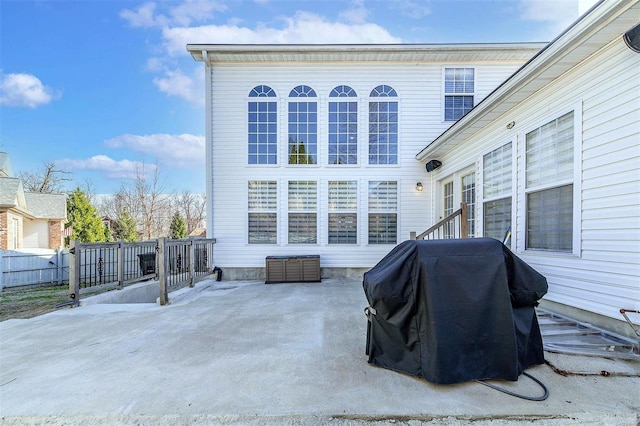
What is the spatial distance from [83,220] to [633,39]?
1912 cm

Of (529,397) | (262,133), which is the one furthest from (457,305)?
(262,133)

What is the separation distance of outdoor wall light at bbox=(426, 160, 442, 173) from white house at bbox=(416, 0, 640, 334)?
2174 mm

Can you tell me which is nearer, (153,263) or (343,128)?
(153,263)

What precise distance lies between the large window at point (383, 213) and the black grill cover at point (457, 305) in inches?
198

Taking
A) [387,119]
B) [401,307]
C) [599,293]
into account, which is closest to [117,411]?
[401,307]

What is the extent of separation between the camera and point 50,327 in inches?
140

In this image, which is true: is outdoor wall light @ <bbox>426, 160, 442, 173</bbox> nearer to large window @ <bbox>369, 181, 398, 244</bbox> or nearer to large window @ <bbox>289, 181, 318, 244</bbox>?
large window @ <bbox>369, 181, 398, 244</bbox>

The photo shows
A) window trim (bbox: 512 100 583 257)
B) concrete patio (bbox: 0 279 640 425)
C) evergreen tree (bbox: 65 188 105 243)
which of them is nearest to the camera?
concrete patio (bbox: 0 279 640 425)

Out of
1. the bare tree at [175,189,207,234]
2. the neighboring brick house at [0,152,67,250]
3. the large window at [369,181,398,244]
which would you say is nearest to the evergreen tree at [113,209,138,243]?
the neighboring brick house at [0,152,67,250]

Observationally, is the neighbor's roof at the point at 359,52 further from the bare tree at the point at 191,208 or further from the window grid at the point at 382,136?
the bare tree at the point at 191,208

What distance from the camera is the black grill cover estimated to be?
198cm

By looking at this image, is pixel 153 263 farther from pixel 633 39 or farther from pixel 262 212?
pixel 633 39

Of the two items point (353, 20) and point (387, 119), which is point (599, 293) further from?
point (353, 20)

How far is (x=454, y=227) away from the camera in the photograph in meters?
5.43
